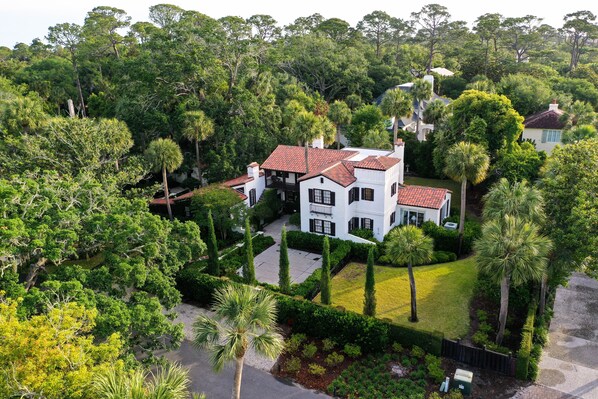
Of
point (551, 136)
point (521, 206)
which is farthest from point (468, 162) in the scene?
point (551, 136)

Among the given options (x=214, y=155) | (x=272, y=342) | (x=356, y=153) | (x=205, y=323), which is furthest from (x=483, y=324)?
(x=214, y=155)

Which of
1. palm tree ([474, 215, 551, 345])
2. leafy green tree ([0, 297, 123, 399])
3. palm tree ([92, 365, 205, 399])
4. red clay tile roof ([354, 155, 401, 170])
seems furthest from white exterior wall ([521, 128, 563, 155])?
leafy green tree ([0, 297, 123, 399])

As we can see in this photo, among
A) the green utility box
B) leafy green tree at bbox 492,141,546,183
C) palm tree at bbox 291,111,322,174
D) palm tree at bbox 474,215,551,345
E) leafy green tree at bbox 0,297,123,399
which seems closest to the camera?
leafy green tree at bbox 0,297,123,399

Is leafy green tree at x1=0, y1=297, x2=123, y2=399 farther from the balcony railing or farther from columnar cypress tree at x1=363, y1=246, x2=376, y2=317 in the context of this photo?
the balcony railing

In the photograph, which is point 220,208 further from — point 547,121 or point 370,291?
point 547,121

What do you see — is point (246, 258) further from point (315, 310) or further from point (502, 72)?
point (502, 72)

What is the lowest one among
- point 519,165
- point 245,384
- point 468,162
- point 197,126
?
point 245,384
